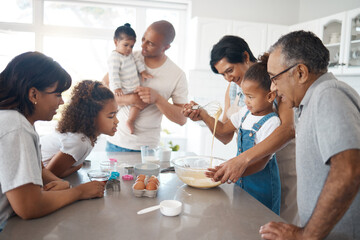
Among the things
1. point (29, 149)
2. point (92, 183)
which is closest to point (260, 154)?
point (92, 183)

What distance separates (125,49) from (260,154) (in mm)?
1477

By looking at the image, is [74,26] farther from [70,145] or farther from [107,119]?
[70,145]

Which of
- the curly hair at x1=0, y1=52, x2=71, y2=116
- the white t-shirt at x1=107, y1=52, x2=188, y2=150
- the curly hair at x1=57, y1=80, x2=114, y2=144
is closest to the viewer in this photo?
the curly hair at x1=0, y1=52, x2=71, y2=116

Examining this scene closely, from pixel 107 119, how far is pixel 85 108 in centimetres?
14

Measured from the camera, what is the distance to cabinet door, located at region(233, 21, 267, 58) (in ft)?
13.7

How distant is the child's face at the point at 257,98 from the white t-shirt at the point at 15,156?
1.01 m

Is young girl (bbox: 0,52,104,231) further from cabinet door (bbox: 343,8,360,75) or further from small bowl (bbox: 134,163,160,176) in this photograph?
cabinet door (bbox: 343,8,360,75)

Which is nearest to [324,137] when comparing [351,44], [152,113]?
[152,113]

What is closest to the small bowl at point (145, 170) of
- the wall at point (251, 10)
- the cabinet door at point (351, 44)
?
the cabinet door at point (351, 44)

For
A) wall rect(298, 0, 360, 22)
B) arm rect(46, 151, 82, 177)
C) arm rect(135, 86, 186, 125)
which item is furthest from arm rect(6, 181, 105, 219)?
wall rect(298, 0, 360, 22)

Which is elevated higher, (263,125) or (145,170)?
(263,125)

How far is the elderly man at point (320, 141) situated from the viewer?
0.75 meters

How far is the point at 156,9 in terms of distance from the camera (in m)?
4.41

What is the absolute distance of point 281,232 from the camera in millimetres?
894
